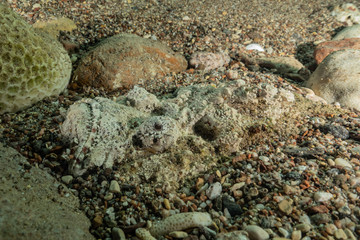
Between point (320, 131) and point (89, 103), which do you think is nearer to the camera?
point (89, 103)

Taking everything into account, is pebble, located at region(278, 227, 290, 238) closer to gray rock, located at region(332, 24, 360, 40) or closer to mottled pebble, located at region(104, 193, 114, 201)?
mottled pebble, located at region(104, 193, 114, 201)

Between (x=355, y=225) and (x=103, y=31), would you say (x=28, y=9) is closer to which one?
(x=103, y=31)

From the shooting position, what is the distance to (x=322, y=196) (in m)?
2.01

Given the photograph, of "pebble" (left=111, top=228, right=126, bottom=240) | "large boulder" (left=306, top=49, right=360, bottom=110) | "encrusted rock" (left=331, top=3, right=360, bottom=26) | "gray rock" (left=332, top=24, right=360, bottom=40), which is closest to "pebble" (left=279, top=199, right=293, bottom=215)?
"pebble" (left=111, top=228, right=126, bottom=240)

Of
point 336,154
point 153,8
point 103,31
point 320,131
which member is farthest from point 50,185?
point 153,8

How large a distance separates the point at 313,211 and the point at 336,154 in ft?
2.83

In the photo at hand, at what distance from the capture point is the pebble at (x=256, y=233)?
1709mm

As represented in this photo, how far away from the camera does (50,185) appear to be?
6.41ft

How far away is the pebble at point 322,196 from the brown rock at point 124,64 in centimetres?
262

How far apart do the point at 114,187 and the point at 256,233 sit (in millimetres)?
1081

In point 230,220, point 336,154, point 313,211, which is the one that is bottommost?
point 230,220

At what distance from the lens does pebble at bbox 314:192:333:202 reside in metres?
2.00

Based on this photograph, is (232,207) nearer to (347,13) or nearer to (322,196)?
(322,196)

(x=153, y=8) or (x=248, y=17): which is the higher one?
(x=248, y=17)
